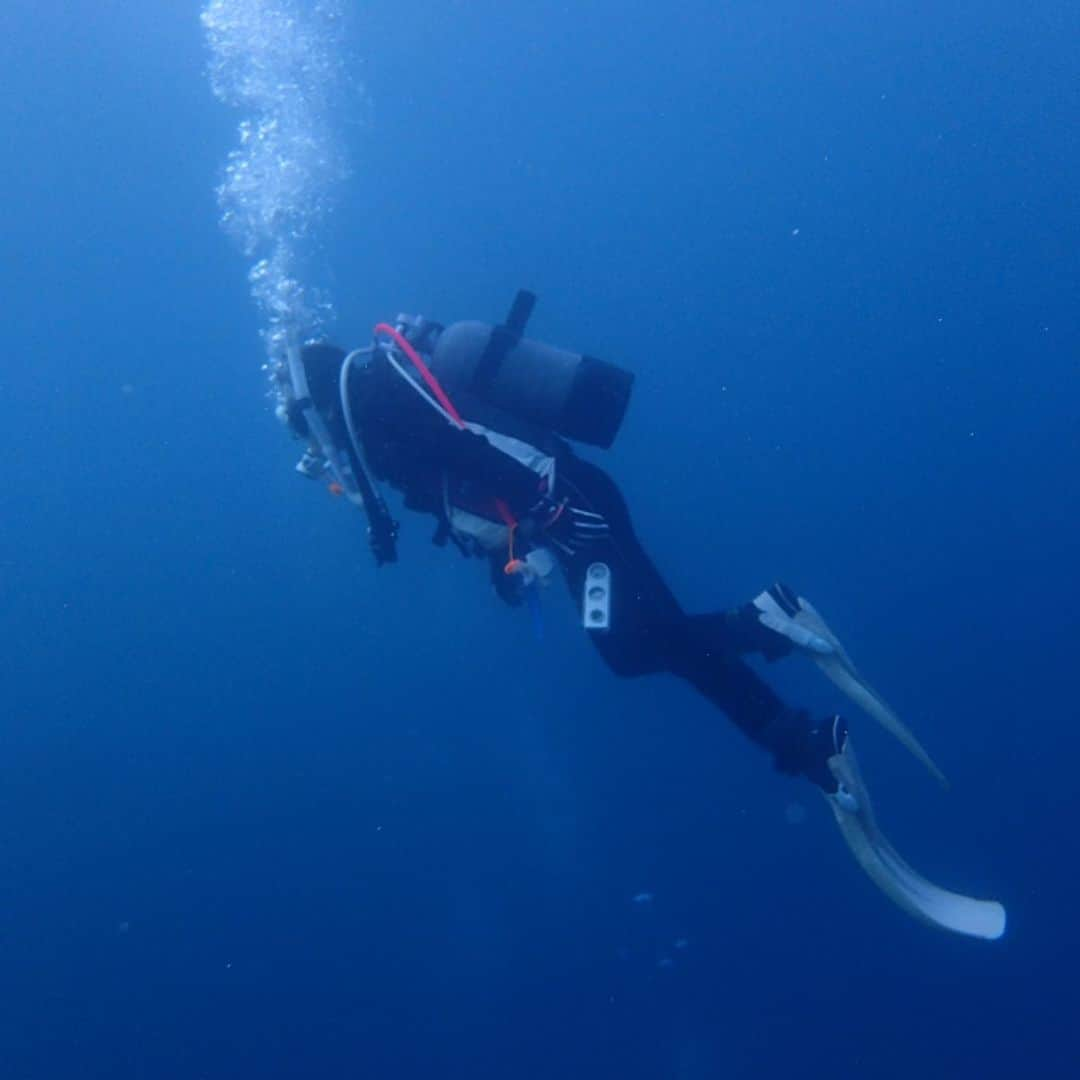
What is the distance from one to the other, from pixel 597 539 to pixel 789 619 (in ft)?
3.11

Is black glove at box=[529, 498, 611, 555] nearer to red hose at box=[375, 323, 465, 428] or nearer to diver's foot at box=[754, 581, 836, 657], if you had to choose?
red hose at box=[375, 323, 465, 428]

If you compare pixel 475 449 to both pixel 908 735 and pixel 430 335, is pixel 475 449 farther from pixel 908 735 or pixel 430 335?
pixel 908 735

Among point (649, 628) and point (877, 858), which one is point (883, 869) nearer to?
point (877, 858)

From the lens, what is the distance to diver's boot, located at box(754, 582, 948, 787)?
438 cm

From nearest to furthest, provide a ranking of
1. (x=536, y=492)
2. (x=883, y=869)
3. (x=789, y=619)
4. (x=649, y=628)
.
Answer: (x=536, y=492)
(x=883, y=869)
(x=649, y=628)
(x=789, y=619)

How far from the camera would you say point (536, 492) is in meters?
4.05

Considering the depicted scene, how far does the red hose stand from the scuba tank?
13 centimetres

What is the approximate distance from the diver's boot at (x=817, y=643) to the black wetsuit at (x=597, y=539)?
0.07 m

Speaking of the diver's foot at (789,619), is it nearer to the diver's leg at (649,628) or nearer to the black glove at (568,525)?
the diver's leg at (649,628)

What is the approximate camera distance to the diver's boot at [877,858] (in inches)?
161

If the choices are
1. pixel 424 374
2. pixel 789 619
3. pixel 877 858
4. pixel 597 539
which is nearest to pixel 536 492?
pixel 597 539

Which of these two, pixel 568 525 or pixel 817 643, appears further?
pixel 817 643

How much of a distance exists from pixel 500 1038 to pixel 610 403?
8434 mm

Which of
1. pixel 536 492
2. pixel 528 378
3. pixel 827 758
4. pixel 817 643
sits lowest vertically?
pixel 827 758
